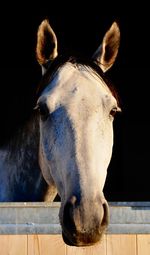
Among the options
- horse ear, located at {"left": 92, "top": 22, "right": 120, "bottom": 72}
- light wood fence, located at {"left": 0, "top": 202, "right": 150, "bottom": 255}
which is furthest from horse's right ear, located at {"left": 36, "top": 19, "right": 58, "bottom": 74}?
light wood fence, located at {"left": 0, "top": 202, "right": 150, "bottom": 255}

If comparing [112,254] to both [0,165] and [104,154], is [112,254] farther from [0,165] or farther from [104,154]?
[0,165]

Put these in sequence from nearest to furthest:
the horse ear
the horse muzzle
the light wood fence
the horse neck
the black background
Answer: the horse muzzle, the light wood fence, the horse ear, the horse neck, the black background

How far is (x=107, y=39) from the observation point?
2.75 metres

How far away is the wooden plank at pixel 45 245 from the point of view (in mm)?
2242

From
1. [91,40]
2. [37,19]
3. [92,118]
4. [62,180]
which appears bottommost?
[91,40]

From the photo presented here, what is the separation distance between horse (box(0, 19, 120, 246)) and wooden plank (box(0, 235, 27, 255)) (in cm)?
25

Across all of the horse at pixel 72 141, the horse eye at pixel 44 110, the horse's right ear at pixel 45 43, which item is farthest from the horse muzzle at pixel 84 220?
the horse's right ear at pixel 45 43

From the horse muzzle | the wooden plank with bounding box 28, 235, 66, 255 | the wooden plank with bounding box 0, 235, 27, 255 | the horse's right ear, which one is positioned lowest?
the wooden plank with bounding box 28, 235, 66, 255

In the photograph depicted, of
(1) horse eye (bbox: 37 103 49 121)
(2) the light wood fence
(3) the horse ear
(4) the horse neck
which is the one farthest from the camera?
(4) the horse neck

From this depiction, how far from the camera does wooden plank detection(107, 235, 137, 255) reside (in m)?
2.25

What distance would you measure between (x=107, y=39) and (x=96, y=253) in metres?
1.09

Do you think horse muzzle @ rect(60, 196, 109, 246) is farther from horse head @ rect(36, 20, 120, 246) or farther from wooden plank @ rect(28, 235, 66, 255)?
wooden plank @ rect(28, 235, 66, 255)

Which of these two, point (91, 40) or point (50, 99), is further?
point (91, 40)

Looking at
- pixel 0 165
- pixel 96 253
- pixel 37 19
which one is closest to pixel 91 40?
pixel 37 19
